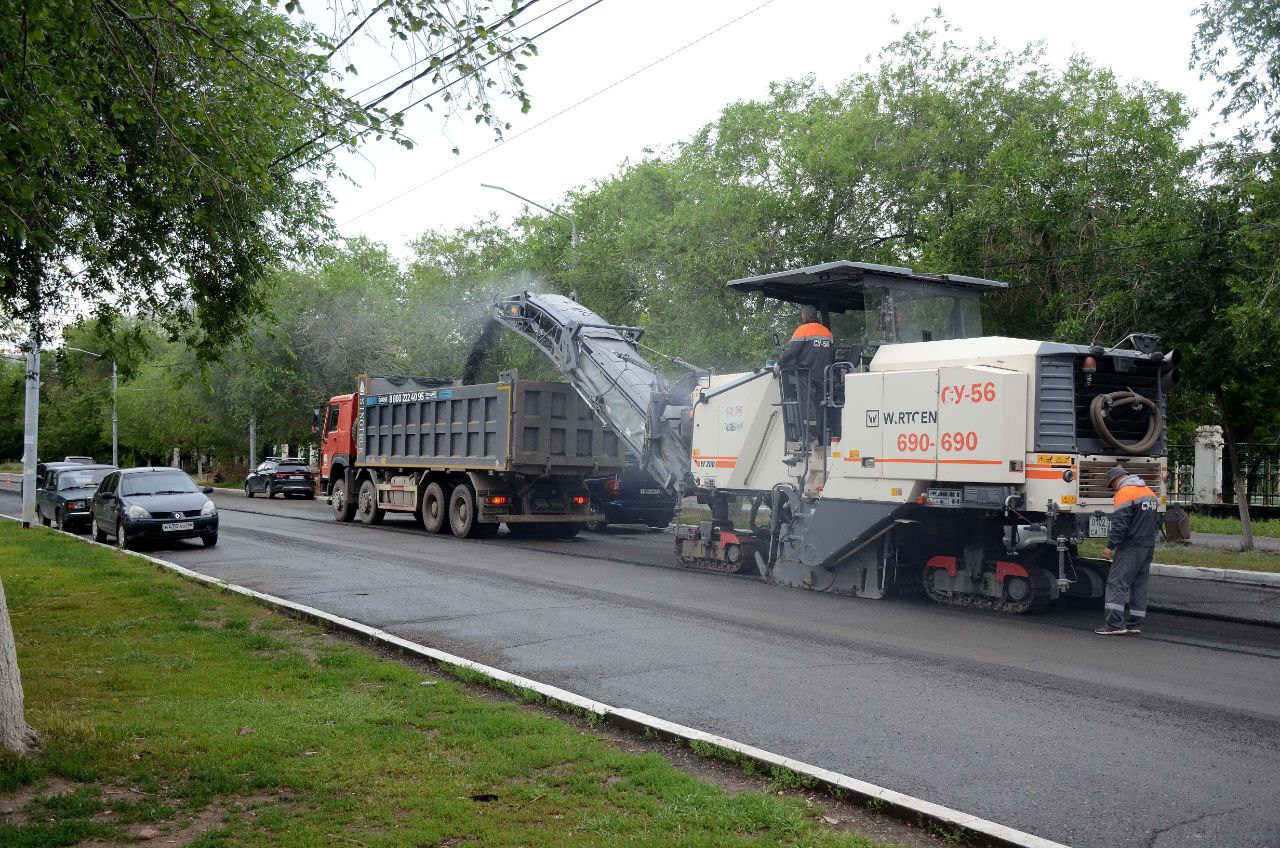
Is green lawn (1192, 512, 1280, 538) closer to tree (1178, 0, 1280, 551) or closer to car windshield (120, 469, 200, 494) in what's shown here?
tree (1178, 0, 1280, 551)

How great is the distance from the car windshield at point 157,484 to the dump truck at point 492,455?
4204 millimetres

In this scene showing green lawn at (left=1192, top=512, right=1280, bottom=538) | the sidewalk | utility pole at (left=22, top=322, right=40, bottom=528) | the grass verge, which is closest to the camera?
the grass verge

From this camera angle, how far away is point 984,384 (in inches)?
418

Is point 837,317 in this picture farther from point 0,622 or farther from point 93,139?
point 0,622

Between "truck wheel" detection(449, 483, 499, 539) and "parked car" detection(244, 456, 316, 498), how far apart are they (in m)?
20.7

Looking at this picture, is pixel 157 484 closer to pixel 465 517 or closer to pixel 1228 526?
pixel 465 517

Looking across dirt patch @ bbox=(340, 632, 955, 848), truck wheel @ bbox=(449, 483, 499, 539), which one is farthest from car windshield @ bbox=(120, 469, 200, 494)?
dirt patch @ bbox=(340, 632, 955, 848)

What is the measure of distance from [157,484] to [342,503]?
5.82 meters

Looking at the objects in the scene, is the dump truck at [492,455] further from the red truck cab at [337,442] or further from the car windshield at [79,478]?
the car windshield at [79,478]

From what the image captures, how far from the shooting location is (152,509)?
1812cm

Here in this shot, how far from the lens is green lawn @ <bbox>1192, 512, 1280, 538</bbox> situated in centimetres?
2206

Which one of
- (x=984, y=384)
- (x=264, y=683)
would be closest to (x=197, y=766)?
(x=264, y=683)

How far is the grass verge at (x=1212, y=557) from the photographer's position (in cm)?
1512

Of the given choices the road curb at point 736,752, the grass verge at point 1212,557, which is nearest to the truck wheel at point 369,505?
the grass verge at point 1212,557
